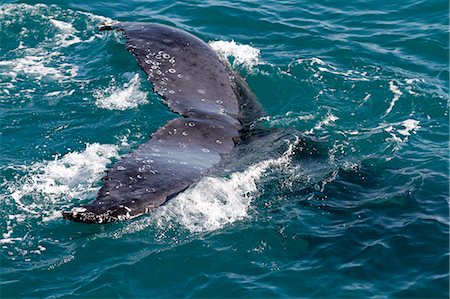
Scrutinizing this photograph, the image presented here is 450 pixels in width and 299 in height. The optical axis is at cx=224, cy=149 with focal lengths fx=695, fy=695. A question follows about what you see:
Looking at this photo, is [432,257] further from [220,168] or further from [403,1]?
[403,1]

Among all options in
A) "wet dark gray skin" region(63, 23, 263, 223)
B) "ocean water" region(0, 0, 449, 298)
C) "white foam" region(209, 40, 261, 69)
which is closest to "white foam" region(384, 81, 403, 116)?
"ocean water" region(0, 0, 449, 298)

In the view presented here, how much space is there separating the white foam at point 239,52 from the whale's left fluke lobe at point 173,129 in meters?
4.93

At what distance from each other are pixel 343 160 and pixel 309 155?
82 centimetres

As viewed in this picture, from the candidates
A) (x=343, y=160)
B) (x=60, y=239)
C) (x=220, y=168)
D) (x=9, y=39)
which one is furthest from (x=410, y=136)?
(x=9, y=39)

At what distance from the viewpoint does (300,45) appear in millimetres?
19094

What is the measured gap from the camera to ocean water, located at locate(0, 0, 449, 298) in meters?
9.72

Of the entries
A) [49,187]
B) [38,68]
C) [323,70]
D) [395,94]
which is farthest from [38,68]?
[395,94]

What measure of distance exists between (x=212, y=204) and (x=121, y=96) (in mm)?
5506

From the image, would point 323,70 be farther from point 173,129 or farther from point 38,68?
point 173,129

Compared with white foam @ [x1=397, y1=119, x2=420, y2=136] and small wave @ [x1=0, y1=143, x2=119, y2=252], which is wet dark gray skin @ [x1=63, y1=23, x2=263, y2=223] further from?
white foam @ [x1=397, y1=119, x2=420, y2=136]

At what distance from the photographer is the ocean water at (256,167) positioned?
9.72 metres

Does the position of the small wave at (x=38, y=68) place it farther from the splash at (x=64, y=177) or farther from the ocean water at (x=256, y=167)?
the splash at (x=64, y=177)

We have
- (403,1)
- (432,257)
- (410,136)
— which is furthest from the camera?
(403,1)

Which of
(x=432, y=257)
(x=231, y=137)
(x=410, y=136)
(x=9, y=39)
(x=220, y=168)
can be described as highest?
(x=9, y=39)
